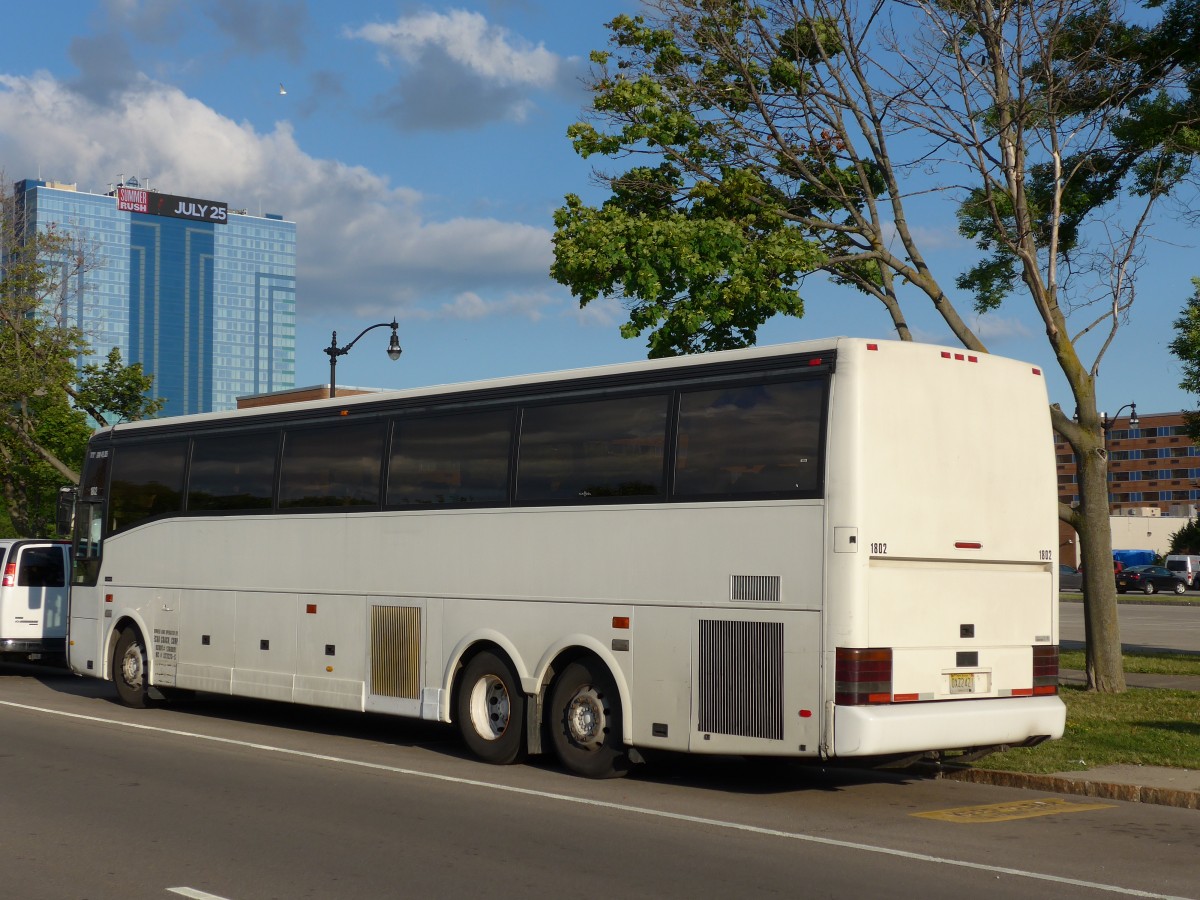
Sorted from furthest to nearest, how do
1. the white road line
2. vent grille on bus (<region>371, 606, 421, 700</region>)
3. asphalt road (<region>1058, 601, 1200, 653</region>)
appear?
asphalt road (<region>1058, 601, 1200, 653</region>) < vent grille on bus (<region>371, 606, 421, 700</region>) < the white road line

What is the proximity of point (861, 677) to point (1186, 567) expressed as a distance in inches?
2938

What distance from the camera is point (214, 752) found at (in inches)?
555

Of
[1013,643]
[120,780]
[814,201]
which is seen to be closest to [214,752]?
[120,780]

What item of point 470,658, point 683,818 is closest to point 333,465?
point 470,658

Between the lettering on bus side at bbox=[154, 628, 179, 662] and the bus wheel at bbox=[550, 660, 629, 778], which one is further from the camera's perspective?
the lettering on bus side at bbox=[154, 628, 179, 662]

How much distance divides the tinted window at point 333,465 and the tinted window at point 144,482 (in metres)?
2.45

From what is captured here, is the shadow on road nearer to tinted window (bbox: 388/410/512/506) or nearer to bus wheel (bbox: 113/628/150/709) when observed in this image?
bus wheel (bbox: 113/628/150/709)

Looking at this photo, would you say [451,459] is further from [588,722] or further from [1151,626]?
[1151,626]

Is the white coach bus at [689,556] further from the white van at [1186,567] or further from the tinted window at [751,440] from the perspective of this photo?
the white van at [1186,567]

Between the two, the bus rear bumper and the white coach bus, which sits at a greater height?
the white coach bus

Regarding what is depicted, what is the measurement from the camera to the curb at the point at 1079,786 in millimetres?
11383

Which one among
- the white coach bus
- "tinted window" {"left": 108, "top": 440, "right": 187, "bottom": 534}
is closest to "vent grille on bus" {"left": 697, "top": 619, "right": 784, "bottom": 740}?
the white coach bus

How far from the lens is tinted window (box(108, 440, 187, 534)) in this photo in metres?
18.4

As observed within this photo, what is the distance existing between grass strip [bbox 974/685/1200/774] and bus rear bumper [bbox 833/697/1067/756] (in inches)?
28.3
